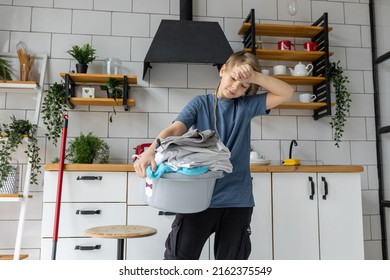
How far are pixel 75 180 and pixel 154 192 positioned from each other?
4.41 feet

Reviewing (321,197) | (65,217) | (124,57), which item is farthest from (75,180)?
(321,197)

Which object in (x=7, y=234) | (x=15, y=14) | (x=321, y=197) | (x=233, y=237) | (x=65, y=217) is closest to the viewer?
(x=233, y=237)

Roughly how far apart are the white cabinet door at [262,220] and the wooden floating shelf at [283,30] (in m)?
1.23

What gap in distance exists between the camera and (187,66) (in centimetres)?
310

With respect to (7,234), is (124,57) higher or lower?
higher

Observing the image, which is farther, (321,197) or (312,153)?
(312,153)

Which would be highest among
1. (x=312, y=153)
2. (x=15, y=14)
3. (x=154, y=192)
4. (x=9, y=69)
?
(x=15, y=14)

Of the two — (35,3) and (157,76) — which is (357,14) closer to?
(157,76)

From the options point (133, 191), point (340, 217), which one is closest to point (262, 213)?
point (340, 217)

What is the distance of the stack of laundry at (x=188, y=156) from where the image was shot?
3.81 feet

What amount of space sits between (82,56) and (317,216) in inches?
79.3

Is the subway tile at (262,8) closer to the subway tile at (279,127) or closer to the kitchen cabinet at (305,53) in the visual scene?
the kitchen cabinet at (305,53)

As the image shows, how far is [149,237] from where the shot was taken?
7.96 feet
